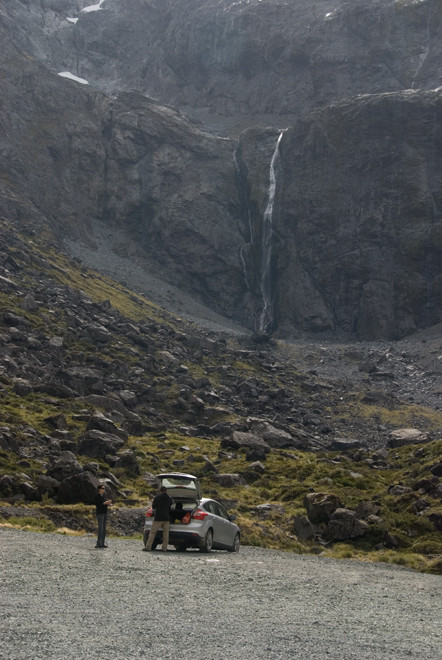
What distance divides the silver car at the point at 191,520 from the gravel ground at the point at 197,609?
3.82ft

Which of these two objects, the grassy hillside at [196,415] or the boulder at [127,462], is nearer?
the grassy hillside at [196,415]

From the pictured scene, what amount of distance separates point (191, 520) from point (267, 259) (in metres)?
135

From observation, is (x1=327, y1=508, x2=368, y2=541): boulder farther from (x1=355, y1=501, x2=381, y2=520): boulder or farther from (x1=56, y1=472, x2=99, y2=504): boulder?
(x1=56, y1=472, x2=99, y2=504): boulder

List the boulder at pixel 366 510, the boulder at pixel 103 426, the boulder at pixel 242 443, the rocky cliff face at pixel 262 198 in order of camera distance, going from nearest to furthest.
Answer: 1. the boulder at pixel 366 510
2. the boulder at pixel 103 426
3. the boulder at pixel 242 443
4. the rocky cliff face at pixel 262 198

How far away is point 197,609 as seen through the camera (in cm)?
1321

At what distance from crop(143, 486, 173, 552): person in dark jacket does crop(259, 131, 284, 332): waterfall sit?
4935 inches

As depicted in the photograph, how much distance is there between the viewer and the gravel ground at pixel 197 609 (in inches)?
414

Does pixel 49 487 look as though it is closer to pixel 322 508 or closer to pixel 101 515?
pixel 101 515

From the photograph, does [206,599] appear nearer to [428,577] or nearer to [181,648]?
[181,648]

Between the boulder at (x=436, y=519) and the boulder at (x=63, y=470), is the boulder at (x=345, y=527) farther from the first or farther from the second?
the boulder at (x=63, y=470)

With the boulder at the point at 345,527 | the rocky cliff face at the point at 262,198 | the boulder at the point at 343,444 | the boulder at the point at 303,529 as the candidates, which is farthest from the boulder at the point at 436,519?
the rocky cliff face at the point at 262,198

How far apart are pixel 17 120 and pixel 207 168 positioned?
4447cm

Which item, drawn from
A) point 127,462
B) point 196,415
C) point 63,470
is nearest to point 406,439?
point 196,415

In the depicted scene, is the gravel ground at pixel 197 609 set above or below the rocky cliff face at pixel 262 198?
below
